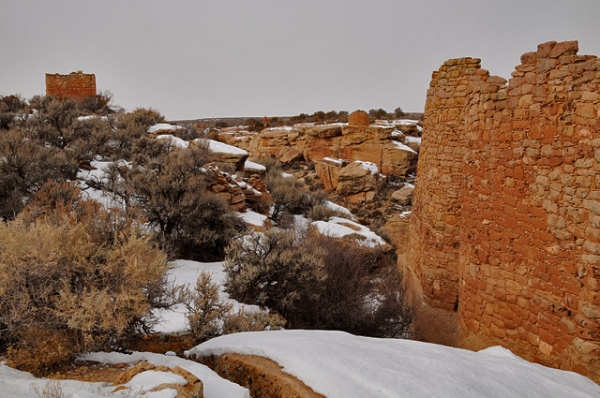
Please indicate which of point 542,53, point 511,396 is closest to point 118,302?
point 511,396

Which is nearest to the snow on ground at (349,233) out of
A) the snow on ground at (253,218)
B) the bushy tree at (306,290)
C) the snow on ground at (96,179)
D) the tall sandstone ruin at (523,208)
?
the snow on ground at (253,218)

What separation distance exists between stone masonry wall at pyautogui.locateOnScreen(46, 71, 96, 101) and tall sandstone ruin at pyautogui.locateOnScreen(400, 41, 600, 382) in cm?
1736

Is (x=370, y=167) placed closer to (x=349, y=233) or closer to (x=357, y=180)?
(x=357, y=180)

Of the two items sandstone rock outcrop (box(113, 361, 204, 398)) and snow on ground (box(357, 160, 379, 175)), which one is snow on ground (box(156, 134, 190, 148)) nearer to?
snow on ground (box(357, 160, 379, 175))

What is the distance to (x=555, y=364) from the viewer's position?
13.9ft

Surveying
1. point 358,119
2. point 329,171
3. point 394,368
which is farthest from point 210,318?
point 358,119

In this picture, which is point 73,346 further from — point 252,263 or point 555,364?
point 555,364

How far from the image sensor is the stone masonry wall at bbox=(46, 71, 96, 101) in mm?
18469

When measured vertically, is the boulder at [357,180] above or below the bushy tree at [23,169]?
below

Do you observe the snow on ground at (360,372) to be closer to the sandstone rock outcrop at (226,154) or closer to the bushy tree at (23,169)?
the bushy tree at (23,169)

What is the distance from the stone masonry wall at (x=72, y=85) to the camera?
1847cm

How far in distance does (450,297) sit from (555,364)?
2361mm

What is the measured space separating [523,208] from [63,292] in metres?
4.53

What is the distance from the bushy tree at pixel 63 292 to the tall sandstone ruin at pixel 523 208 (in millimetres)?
3807
